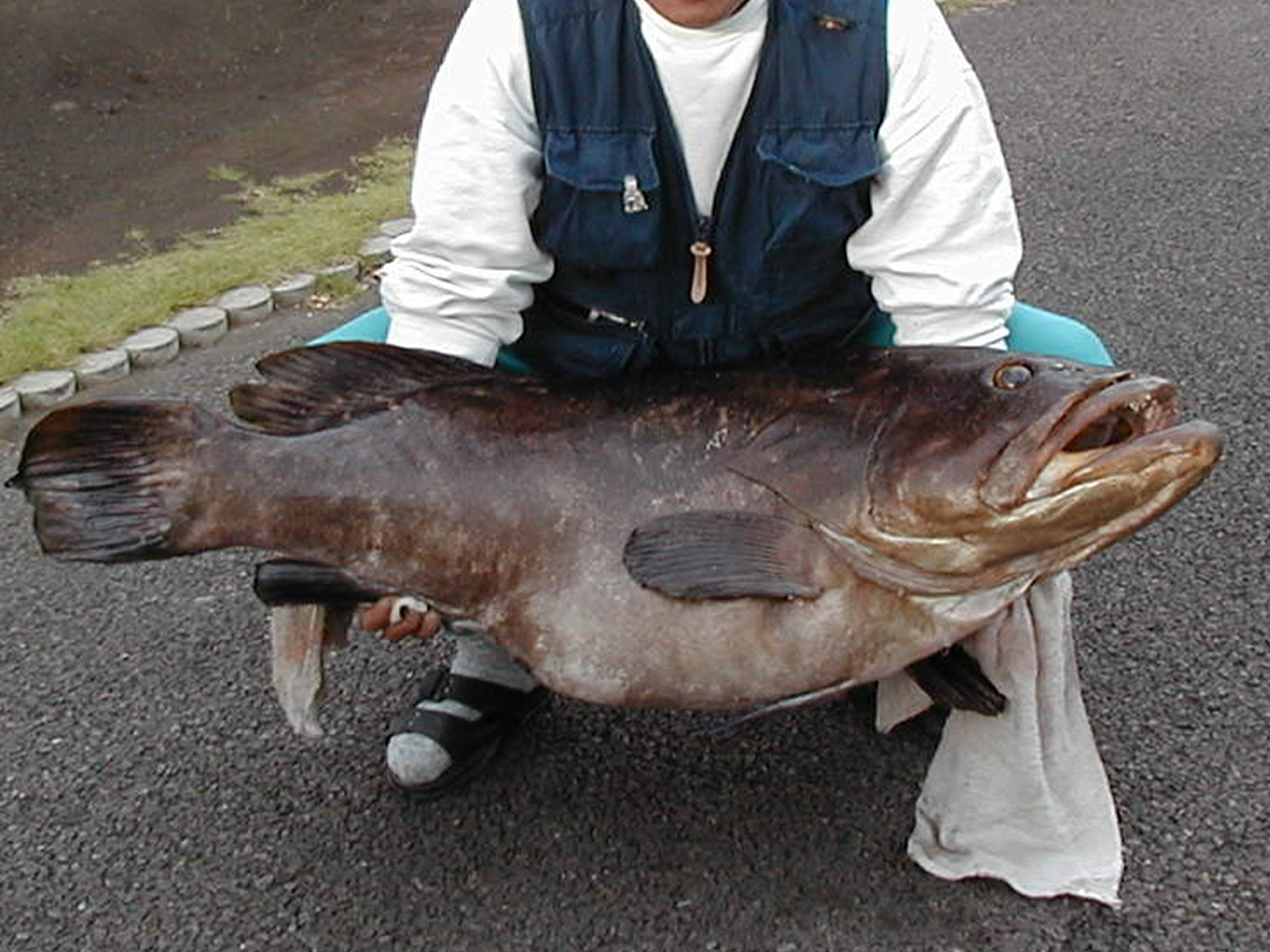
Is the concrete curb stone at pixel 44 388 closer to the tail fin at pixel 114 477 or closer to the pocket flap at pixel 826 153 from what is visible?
the tail fin at pixel 114 477

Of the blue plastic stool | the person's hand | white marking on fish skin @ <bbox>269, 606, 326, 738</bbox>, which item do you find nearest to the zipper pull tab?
the blue plastic stool

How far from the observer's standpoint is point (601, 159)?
2.50m

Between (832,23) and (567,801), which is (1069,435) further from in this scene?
(567,801)

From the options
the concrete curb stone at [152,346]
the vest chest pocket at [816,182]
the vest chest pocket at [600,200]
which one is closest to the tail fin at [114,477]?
the vest chest pocket at [600,200]

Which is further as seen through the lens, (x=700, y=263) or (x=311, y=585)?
(x=700, y=263)

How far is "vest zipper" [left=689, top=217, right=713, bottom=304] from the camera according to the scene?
2594 mm

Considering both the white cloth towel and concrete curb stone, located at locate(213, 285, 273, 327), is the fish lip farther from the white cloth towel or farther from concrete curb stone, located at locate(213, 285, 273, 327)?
concrete curb stone, located at locate(213, 285, 273, 327)

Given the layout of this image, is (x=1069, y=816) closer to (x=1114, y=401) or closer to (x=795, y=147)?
(x=1114, y=401)

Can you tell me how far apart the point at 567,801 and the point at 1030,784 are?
836 millimetres

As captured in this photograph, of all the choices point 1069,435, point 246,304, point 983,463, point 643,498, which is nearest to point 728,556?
point 643,498

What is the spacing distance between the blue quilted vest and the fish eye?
447mm

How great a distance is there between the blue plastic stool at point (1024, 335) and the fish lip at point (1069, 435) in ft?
1.90

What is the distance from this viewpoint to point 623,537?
2273 millimetres

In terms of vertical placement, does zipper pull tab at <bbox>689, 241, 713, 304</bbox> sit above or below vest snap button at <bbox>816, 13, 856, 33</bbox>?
below
